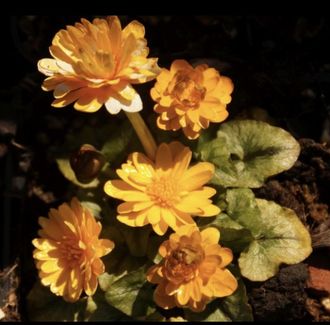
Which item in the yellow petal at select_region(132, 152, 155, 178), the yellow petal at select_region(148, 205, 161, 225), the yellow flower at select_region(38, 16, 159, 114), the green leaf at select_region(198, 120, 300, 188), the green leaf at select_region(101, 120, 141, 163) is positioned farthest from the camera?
the green leaf at select_region(101, 120, 141, 163)

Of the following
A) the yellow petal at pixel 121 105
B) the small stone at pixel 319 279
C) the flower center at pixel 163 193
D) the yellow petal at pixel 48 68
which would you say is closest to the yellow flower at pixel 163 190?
the flower center at pixel 163 193

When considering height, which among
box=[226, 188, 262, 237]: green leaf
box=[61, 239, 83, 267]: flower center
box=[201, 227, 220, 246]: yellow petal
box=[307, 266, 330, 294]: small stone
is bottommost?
box=[307, 266, 330, 294]: small stone

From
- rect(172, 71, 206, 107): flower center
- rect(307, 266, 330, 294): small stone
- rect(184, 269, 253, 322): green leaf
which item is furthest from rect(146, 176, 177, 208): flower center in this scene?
rect(307, 266, 330, 294): small stone

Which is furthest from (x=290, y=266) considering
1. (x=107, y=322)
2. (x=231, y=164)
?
(x=107, y=322)

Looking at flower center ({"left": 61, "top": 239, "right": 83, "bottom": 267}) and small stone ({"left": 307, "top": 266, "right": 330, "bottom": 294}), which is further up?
flower center ({"left": 61, "top": 239, "right": 83, "bottom": 267})

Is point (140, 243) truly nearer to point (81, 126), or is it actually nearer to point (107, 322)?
point (107, 322)

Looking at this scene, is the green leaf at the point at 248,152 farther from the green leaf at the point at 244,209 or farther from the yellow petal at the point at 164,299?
the yellow petal at the point at 164,299

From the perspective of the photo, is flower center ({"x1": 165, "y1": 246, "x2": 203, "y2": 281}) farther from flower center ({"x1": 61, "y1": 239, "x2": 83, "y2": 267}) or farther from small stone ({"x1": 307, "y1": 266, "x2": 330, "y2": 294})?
small stone ({"x1": 307, "y1": 266, "x2": 330, "y2": 294})
